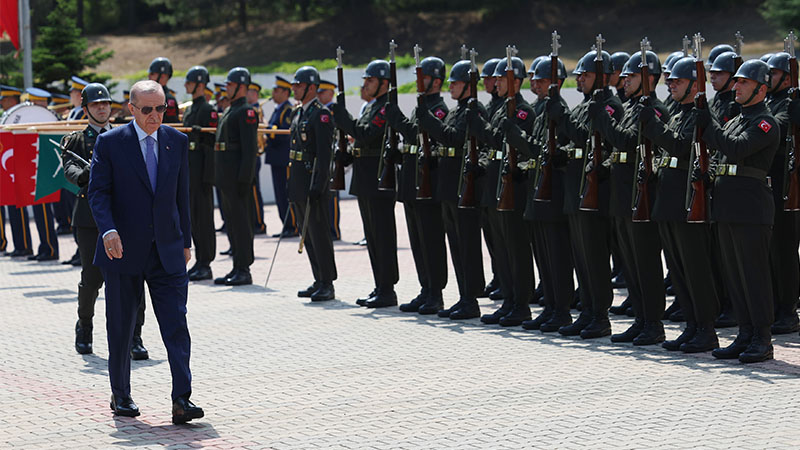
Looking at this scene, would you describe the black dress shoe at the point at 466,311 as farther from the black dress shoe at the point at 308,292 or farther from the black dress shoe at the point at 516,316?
the black dress shoe at the point at 308,292

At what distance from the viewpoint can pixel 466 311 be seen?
1081 centimetres

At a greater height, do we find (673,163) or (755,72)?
(755,72)

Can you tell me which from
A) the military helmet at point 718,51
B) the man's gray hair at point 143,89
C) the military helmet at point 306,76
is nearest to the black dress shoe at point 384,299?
the military helmet at point 306,76

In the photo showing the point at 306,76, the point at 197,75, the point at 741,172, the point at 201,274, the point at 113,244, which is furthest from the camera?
the point at 197,75

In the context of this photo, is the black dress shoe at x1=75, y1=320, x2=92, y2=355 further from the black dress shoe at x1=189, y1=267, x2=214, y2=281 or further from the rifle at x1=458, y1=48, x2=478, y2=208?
the black dress shoe at x1=189, y1=267, x2=214, y2=281

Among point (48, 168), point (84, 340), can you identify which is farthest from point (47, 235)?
point (84, 340)

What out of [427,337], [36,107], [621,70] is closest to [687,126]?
[621,70]

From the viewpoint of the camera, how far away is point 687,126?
28.9 feet

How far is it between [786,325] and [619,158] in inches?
75.2

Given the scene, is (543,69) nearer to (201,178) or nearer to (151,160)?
(151,160)

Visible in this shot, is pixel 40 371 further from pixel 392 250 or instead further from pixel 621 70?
pixel 621 70

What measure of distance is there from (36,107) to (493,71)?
6.35 m

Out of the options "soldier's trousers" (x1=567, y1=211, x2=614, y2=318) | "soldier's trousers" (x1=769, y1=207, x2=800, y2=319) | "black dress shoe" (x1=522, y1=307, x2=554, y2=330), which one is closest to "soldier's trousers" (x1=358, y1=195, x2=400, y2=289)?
"black dress shoe" (x1=522, y1=307, x2=554, y2=330)

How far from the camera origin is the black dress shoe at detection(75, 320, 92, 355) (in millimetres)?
9508
